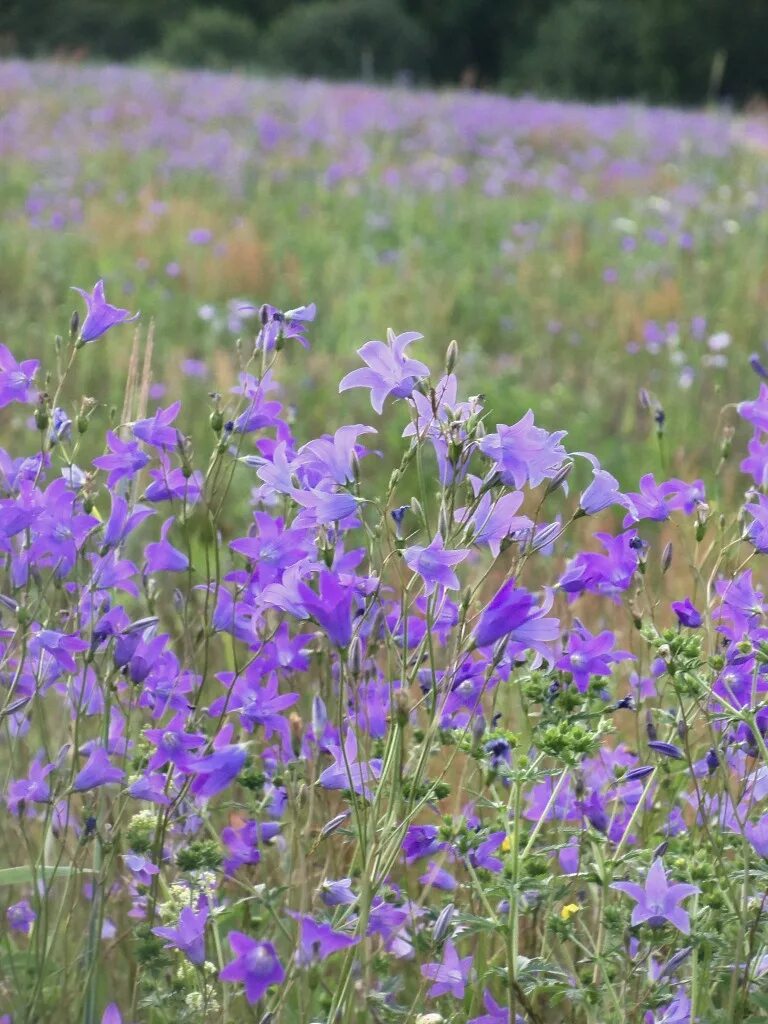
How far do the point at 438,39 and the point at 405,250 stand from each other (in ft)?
89.6

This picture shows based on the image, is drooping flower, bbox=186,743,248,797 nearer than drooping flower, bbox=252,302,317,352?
Yes

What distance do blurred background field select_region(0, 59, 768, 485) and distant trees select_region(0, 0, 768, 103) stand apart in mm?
15684

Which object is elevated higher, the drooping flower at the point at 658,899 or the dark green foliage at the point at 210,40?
the drooping flower at the point at 658,899

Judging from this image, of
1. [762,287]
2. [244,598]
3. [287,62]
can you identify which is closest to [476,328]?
[762,287]

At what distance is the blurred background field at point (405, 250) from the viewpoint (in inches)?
177

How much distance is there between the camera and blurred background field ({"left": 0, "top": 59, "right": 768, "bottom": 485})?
450 centimetres

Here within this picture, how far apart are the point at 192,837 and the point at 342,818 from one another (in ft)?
1.19

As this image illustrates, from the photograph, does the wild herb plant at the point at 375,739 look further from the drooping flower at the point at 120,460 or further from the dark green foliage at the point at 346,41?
the dark green foliage at the point at 346,41

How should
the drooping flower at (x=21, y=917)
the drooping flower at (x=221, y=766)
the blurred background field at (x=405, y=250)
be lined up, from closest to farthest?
the drooping flower at (x=221, y=766)
the drooping flower at (x=21, y=917)
the blurred background field at (x=405, y=250)

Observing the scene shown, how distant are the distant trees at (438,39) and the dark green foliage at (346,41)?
0.02 meters

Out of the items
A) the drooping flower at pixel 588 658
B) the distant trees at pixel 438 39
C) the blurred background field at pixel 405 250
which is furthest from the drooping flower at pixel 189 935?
the distant trees at pixel 438 39

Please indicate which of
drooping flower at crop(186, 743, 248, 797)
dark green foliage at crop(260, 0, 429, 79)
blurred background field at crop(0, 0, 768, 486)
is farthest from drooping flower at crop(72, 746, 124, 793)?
dark green foliage at crop(260, 0, 429, 79)

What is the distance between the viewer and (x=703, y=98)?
27.2 metres

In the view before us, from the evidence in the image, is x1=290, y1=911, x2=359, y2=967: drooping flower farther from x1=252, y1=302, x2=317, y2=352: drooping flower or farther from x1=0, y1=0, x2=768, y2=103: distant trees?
x1=0, y1=0, x2=768, y2=103: distant trees
